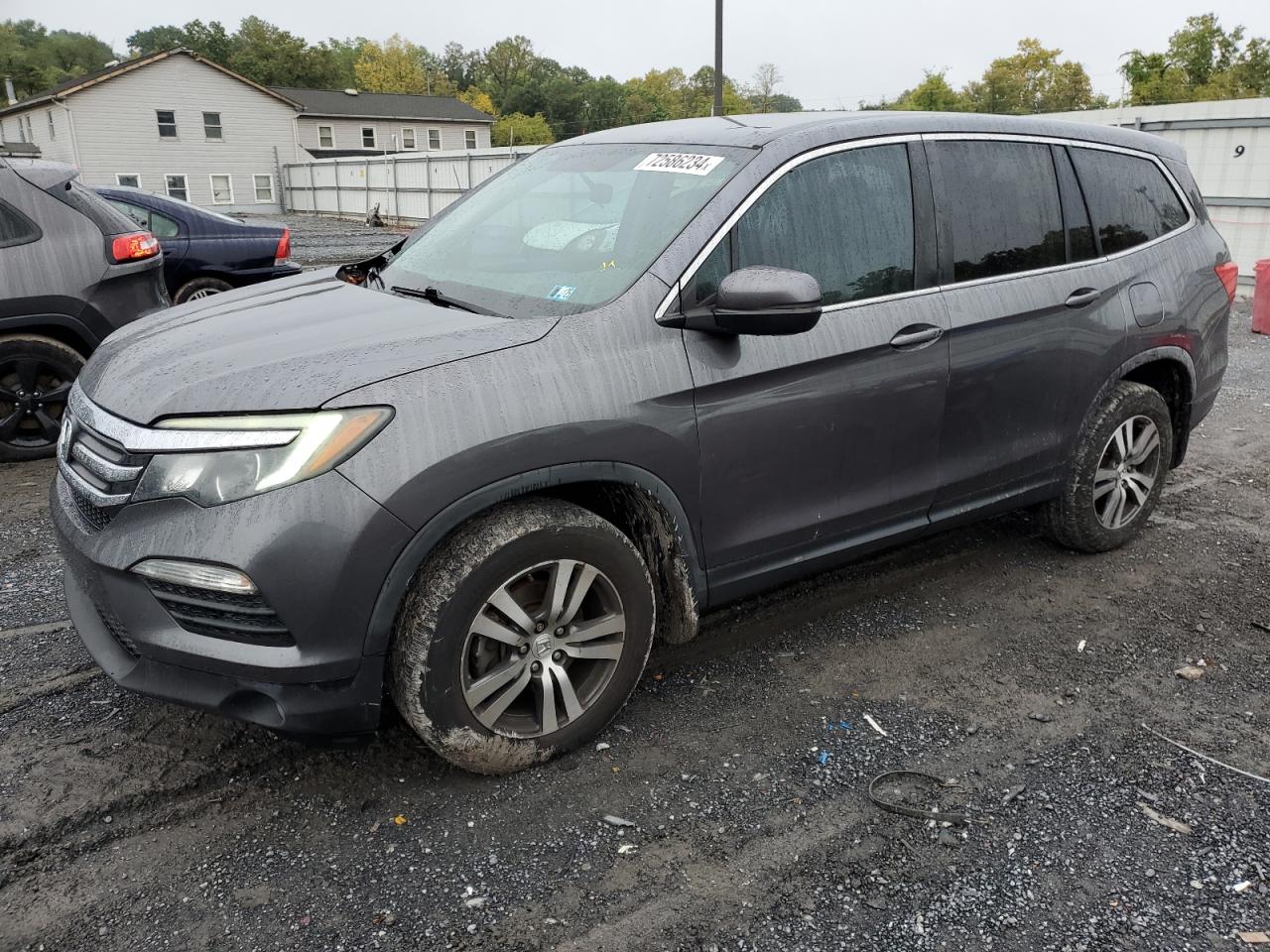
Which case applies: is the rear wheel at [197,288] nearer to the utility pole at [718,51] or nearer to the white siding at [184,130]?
the utility pole at [718,51]

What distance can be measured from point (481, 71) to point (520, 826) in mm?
113417

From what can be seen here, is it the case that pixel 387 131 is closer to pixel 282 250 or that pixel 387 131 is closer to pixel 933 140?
pixel 282 250

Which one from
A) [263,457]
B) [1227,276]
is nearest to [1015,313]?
[1227,276]

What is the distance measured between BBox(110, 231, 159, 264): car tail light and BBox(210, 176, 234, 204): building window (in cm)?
4207

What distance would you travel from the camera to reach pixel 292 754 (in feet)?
10.00

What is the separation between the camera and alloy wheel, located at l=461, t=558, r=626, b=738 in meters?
2.76

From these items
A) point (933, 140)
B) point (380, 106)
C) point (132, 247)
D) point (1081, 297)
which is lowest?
point (1081, 297)

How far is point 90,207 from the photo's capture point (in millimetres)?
6234

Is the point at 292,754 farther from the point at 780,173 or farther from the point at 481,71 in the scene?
the point at 481,71

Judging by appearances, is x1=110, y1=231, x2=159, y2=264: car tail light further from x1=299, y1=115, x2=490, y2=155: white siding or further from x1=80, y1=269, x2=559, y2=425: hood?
x1=299, y1=115, x2=490, y2=155: white siding

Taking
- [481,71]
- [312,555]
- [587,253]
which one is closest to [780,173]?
[587,253]

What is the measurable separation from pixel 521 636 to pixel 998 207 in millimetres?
2497

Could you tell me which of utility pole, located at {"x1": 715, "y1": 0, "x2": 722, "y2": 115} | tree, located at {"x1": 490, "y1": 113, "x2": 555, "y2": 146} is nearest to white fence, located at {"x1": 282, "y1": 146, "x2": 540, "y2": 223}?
utility pole, located at {"x1": 715, "y1": 0, "x2": 722, "y2": 115}

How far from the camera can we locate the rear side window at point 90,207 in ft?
20.2
